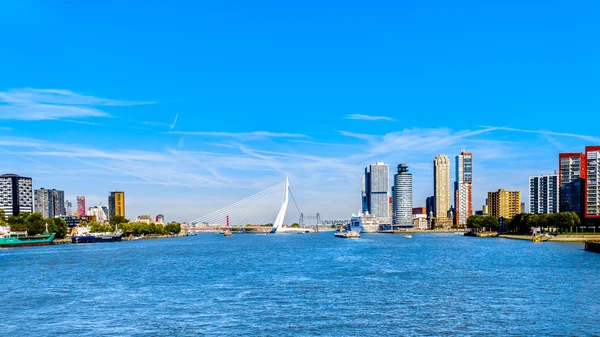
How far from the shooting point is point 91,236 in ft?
429

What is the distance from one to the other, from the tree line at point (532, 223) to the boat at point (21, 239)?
10586cm

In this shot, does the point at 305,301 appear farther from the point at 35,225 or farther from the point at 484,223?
the point at 484,223

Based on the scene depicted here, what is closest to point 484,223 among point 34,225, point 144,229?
point 144,229

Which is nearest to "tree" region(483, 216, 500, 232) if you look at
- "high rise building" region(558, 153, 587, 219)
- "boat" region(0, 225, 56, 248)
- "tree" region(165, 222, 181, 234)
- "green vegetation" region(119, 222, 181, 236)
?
"high rise building" region(558, 153, 587, 219)

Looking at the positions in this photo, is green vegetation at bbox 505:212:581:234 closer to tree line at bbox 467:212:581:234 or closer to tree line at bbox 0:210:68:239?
tree line at bbox 467:212:581:234

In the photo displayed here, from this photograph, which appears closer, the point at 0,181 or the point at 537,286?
the point at 537,286

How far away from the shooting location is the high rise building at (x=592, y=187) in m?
115

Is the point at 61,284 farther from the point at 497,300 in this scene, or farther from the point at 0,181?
the point at 0,181

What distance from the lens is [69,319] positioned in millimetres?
27188

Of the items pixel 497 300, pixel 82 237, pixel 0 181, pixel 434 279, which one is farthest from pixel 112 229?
A: pixel 497 300

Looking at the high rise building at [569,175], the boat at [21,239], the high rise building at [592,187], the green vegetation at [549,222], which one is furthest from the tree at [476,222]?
the boat at [21,239]

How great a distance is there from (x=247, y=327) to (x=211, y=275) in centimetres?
2154

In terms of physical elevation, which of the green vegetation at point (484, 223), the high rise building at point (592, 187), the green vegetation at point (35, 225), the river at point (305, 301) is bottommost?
the green vegetation at point (484, 223)

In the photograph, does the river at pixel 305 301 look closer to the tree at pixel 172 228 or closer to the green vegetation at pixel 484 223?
the green vegetation at pixel 484 223
